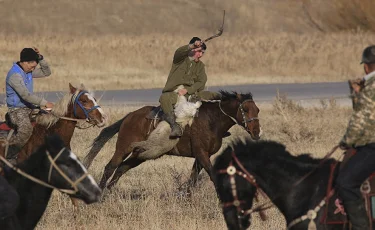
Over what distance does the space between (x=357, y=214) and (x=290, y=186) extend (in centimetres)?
73

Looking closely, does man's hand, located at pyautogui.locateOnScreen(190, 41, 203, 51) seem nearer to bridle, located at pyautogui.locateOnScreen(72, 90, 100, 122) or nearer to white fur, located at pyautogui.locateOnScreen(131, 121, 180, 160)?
white fur, located at pyautogui.locateOnScreen(131, 121, 180, 160)

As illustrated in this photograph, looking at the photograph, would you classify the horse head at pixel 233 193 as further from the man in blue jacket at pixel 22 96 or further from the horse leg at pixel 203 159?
the horse leg at pixel 203 159

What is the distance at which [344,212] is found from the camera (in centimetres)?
A: 766

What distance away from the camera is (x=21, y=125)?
11383 mm

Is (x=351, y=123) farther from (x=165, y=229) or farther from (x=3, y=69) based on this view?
(x=3, y=69)

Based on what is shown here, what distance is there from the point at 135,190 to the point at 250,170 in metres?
5.59

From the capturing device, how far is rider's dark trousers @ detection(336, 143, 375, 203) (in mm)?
7473

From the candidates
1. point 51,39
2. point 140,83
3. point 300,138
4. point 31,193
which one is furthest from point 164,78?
point 31,193

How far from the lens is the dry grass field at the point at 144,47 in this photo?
125ft

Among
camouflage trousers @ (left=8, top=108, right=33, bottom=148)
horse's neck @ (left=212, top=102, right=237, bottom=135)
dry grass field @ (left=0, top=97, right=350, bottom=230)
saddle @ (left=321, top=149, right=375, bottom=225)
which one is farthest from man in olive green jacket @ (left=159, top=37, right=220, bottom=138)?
saddle @ (left=321, top=149, right=375, bottom=225)

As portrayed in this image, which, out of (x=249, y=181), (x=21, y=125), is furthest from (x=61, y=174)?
(x=21, y=125)

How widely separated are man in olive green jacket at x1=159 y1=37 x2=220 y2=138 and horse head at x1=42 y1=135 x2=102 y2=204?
5126 mm

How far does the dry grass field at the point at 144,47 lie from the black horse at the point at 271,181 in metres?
25.0

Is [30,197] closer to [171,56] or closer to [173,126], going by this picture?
[173,126]
